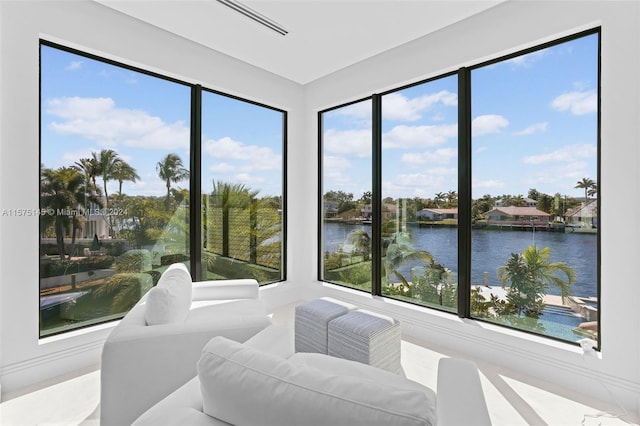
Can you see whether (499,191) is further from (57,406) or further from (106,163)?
(57,406)

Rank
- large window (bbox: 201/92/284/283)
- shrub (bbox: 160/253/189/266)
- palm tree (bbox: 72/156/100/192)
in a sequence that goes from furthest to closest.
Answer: large window (bbox: 201/92/284/283) → shrub (bbox: 160/253/189/266) → palm tree (bbox: 72/156/100/192)

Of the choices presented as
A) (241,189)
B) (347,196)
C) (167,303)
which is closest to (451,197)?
(347,196)

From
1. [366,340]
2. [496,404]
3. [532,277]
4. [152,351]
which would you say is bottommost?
[496,404]

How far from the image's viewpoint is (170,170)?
3170 millimetres

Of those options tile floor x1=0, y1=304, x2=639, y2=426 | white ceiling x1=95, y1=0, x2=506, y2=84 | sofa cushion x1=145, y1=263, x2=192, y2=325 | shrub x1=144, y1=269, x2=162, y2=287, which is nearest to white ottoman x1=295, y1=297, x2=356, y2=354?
tile floor x1=0, y1=304, x2=639, y2=426

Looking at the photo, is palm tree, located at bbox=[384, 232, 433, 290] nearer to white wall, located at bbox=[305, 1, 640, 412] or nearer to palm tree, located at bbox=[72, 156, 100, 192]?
white wall, located at bbox=[305, 1, 640, 412]

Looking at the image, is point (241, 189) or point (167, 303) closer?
point (167, 303)

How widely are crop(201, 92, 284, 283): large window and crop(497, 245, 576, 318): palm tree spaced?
8.89 ft

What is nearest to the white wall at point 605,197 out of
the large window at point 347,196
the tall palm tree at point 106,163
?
the large window at point 347,196

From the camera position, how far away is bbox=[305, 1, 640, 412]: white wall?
206 centimetres

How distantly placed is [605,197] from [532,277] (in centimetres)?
80

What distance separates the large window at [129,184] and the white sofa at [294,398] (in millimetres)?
2211

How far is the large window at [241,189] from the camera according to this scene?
Result: 3525mm

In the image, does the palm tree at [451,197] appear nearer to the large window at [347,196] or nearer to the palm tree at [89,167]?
the large window at [347,196]
